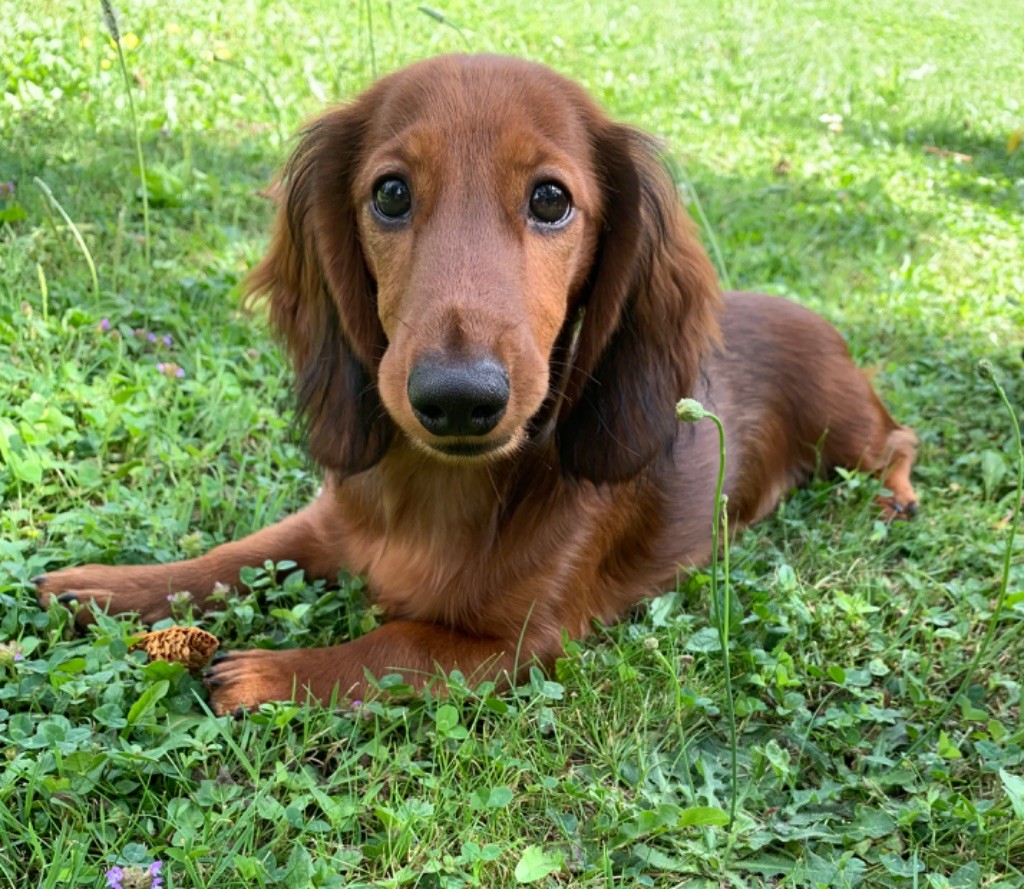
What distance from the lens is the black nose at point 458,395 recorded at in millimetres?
1626

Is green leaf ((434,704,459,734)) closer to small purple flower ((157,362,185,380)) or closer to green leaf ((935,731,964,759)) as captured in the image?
green leaf ((935,731,964,759))

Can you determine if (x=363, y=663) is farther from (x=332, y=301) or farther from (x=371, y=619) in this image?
(x=332, y=301)

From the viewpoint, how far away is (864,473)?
3.00 metres

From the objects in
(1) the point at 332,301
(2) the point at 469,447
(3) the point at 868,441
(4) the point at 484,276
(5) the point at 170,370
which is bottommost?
(3) the point at 868,441

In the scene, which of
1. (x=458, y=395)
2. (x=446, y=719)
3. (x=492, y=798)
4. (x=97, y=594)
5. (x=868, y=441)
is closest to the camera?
(x=458, y=395)

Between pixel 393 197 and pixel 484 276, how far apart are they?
0.32 metres

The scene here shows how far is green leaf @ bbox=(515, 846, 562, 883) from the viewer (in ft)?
5.32

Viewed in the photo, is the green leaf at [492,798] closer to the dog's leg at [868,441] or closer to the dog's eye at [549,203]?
the dog's eye at [549,203]

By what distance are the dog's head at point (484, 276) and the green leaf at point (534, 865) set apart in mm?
678

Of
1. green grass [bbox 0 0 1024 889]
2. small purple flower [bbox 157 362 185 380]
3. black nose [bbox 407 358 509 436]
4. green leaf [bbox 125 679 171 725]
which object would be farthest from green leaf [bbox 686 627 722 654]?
small purple flower [bbox 157 362 185 380]

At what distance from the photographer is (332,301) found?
7.27 feet

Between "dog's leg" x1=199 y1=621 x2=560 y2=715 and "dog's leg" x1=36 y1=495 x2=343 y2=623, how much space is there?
315 mm

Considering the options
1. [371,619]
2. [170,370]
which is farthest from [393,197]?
[170,370]

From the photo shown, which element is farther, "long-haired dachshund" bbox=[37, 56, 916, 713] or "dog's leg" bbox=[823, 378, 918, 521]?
"dog's leg" bbox=[823, 378, 918, 521]
